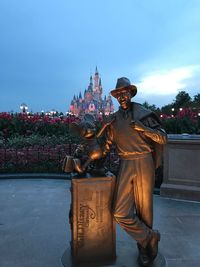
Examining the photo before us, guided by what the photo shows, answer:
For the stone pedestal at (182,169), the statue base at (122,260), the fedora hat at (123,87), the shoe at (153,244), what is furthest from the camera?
the stone pedestal at (182,169)

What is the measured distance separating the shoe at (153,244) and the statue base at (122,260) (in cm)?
15

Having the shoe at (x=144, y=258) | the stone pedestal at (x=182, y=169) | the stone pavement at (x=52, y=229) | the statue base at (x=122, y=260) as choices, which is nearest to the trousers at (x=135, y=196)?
the shoe at (x=144, y=258)

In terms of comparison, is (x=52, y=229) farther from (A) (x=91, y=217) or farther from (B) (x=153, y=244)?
(B) (x=153, y=244)

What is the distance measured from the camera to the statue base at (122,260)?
338cm

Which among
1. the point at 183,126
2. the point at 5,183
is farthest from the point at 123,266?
the point at 183,126

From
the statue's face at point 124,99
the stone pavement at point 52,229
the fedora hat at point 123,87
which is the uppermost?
the fedora hat at point 123,87

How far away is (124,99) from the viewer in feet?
10.3

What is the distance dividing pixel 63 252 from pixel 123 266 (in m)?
0.95

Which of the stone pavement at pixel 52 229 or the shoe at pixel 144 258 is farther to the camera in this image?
the stone pavement at pixel 52 229

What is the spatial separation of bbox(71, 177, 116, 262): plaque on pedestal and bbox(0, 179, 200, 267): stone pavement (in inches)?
14.7

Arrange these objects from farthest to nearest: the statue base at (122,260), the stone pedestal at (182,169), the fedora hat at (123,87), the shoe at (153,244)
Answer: the stone pedestal at (182,169)
the statue base at (122,260)
the shoe at (153,244)
the fedora hat at (123,87)

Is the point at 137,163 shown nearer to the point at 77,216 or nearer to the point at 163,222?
the point at 77,216

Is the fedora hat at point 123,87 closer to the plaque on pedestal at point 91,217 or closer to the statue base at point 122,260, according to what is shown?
the plaque on pedestal at point 91,217

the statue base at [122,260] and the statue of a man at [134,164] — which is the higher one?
the statue of a man at [134,164]
